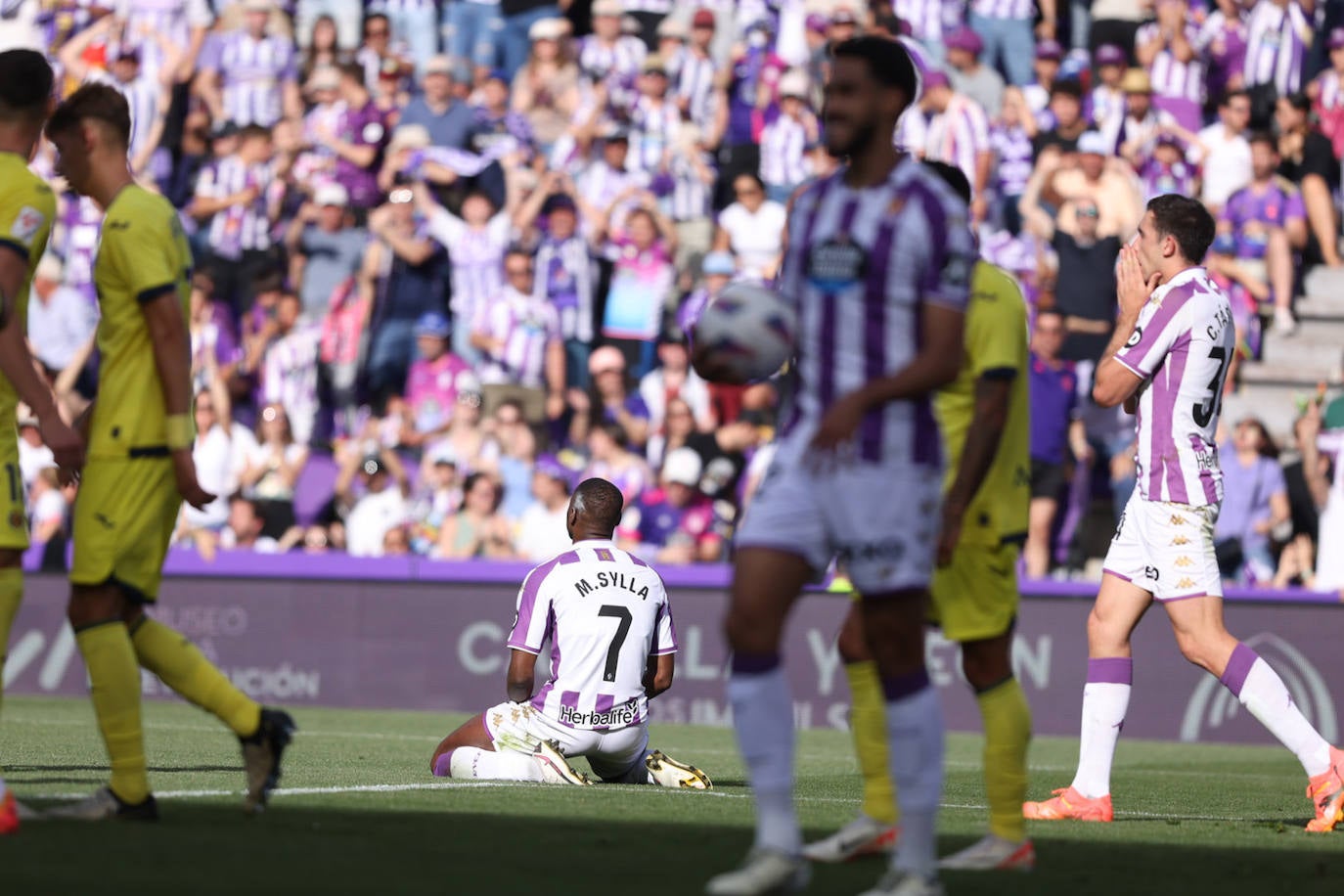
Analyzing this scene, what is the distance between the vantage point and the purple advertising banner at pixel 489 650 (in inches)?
625

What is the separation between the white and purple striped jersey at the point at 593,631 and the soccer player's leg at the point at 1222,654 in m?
2.36

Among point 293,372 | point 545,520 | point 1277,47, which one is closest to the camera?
point 545,520

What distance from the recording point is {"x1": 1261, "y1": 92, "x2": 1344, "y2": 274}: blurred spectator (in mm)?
19141

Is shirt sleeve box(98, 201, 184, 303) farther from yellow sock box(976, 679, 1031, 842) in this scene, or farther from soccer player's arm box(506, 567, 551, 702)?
soccer player's arm box(506, 567, 551, 702)

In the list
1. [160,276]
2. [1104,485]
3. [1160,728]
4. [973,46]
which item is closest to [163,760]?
[160,276]

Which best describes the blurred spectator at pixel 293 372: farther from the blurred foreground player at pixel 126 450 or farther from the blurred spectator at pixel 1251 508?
the blurred foreground player at pixel 126 450

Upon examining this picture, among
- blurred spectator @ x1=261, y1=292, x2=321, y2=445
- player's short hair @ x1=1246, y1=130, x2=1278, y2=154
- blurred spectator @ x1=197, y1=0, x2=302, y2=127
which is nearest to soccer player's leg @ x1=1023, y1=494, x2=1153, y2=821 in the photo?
player's short hair @ x1=1246, y1=130, x2=1278, y2=154

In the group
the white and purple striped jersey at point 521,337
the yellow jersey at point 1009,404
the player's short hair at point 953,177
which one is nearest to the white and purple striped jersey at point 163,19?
the white and purple striped jersey at point 521,337

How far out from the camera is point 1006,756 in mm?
6645

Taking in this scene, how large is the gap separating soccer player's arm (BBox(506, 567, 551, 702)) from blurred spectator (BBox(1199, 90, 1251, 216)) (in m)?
11.8

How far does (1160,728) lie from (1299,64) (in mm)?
7885

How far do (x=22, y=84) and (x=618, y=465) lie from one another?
11.4 m

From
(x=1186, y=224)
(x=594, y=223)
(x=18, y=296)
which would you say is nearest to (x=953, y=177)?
(x=1186, y=224)

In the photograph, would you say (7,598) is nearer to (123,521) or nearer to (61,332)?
(123,521)
